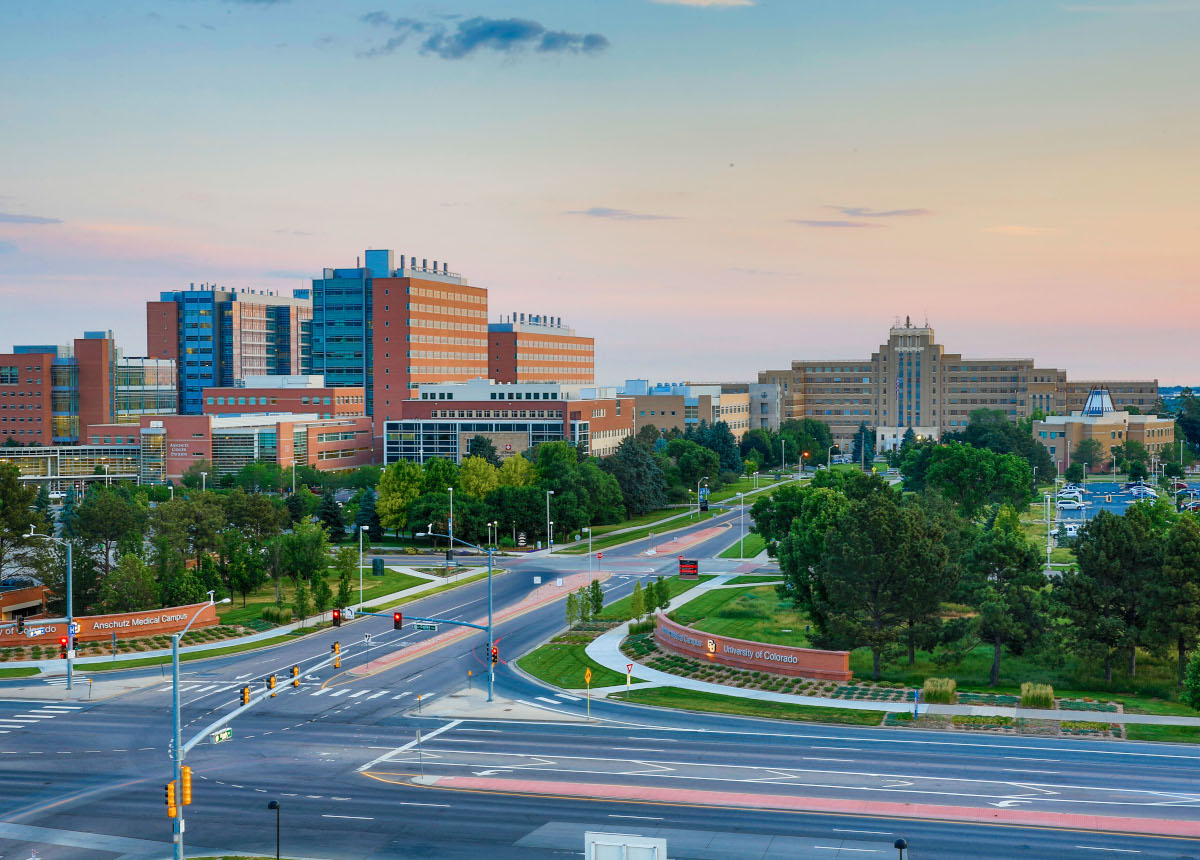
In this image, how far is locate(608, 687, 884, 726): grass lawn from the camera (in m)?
53.9

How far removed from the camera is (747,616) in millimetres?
78438

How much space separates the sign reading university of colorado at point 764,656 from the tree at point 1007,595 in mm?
7579

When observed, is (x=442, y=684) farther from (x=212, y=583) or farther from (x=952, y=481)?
(x=952, y=481)

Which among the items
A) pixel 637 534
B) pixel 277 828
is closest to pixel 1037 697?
pixel 277 828

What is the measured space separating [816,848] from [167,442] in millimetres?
141729

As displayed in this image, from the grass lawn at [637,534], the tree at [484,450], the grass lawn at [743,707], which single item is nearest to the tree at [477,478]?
the grass lawn at [637,534]

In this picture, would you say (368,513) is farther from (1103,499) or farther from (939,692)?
(1103,499)

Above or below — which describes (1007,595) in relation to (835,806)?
above

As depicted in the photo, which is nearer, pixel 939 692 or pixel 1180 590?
pixel 939 692

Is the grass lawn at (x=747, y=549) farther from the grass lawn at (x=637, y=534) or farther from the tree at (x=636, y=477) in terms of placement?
the tree at (x=636, y=477)

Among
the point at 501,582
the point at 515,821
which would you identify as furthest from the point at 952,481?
the point at 515,821

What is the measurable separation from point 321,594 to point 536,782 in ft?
137

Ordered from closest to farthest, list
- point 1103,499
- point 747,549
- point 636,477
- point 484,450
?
point 747,549
point 636,477
point 484,450
point 1103,499

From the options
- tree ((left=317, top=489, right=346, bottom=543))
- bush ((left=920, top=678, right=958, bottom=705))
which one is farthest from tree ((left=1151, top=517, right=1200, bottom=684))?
tree ((left=317, top=489, right=346, bottom=543))
